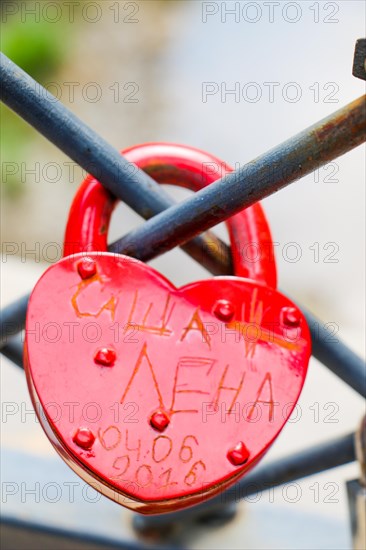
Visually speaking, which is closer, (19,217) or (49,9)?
(19,217)

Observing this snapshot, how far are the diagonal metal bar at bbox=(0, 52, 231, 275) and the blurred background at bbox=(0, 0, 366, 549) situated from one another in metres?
1.08

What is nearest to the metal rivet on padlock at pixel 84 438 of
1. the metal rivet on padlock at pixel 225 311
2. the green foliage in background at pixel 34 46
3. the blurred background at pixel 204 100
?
the metal rivet on padlock at pixel 225 311

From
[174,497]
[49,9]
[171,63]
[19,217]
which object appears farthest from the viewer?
[49,9]

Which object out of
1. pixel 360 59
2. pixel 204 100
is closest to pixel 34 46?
pixel 204 100

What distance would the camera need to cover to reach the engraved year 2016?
48 cm

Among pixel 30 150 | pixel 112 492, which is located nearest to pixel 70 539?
pixel 112 492

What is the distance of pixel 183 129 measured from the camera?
222 cm

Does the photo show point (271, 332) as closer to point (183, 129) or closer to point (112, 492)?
point (112, 492)

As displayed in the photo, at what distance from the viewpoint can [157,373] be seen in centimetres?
49

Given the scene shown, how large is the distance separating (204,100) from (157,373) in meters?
1.86

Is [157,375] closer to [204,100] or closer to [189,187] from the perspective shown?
[189,187]

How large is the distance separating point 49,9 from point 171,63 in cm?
50

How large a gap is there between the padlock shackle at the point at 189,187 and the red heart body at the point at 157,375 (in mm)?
34

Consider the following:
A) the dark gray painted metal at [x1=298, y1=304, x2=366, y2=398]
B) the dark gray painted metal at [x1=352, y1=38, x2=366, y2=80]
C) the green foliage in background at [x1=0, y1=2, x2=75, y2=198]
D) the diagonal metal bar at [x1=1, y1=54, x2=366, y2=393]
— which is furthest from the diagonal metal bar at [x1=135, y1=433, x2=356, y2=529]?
the green foliage in background at [x1=0, y1=2, x2=75, y2=198]
